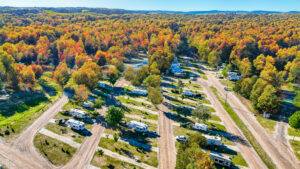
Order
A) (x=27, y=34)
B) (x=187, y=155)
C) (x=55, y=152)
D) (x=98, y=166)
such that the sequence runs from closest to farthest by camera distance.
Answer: (x=187, y=155), (x=98, y=166), (x=55, y=152), (x=27, y=34)

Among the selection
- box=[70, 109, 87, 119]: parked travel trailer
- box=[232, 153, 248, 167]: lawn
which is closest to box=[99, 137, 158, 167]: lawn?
box=[70, 109, 87, 119]: parked travel trailer

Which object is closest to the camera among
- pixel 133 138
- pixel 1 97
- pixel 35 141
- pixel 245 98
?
pixel 35 141

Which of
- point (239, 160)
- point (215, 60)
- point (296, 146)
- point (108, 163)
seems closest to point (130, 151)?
point (108, 163)

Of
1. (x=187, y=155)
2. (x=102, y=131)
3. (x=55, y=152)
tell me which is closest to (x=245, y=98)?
(x=187, y=155)

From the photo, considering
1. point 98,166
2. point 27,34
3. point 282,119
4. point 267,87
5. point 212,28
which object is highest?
point 212,28

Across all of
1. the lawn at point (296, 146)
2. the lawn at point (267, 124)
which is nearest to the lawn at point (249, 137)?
the lawn at point (267, 124)

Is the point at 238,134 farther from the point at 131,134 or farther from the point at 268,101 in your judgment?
the point at 131,134

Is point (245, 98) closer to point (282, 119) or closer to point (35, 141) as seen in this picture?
point (282, 119)

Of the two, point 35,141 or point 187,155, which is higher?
point 187,155

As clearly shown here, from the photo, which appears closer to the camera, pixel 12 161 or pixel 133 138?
pixel 12 161
